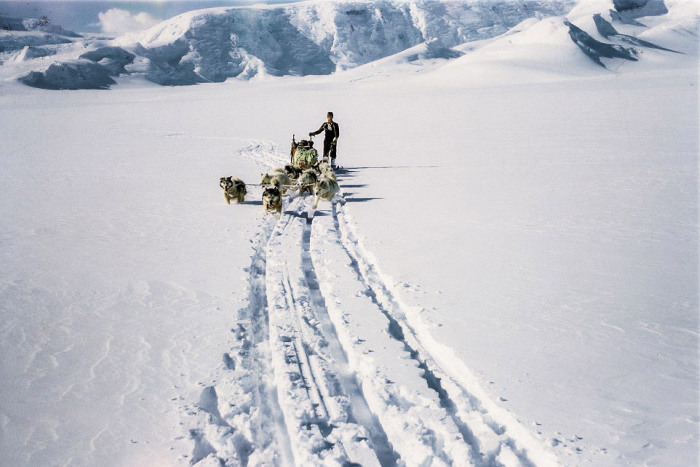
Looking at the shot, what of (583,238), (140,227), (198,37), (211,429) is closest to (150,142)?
(140,227)

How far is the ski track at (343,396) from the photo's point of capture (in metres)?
2.83

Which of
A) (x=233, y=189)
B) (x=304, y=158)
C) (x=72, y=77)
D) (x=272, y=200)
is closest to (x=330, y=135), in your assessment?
(x=304, y=158)

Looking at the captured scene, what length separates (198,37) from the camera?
591ft

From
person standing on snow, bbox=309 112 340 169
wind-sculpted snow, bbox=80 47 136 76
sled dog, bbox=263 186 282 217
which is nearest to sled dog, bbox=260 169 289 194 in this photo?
sled dog, bbox=263 186 282 217

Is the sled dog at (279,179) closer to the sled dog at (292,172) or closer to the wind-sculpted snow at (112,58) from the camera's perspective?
the sled dog at (292,172)

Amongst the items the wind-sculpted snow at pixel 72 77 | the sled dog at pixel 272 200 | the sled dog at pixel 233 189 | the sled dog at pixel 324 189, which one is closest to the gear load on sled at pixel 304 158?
the sled dog at pixel 324 189

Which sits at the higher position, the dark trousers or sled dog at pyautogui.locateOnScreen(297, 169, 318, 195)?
the dark trousers

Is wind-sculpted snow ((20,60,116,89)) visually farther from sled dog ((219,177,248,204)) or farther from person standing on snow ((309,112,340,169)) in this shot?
sled dog ((219,177,248,204))

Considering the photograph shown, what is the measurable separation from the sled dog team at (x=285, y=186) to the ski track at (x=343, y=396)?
3.09 meters

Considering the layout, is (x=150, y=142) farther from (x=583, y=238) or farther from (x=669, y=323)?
(x=669, y=323)

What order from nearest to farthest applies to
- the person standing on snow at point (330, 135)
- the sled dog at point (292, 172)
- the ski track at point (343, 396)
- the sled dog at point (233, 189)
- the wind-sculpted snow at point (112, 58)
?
the ski track at point (343, 396)
the sled dog at point (233, 189)
the sled dog at point (292, 172)
the person standing on snow at point (330, 135)
the wind-sculpted snow at point (112, 58)

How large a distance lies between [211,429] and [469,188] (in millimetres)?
7914

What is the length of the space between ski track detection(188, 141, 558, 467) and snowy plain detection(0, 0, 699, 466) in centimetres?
2

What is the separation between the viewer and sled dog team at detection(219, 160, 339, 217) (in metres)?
8.07
